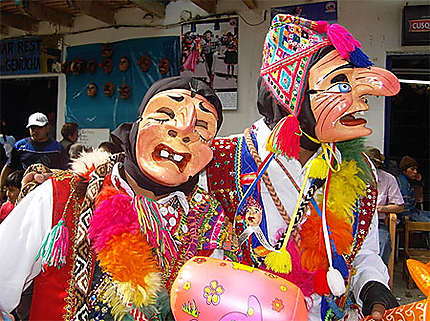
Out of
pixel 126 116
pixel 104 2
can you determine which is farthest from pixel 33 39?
pixel 126 116

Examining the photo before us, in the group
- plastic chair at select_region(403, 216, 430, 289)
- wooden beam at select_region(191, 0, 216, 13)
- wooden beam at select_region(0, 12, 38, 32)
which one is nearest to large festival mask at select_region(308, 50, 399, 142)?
plastic chair at select_region(403, 216, 430, 289)

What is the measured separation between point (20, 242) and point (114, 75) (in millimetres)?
4312

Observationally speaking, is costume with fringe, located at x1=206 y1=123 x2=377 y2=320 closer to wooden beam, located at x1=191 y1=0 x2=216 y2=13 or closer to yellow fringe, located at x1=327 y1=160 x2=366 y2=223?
yellow fringe, located at x1=327 y1=160 x2=366 y2=223

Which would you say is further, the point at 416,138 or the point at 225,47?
the point at 416,138

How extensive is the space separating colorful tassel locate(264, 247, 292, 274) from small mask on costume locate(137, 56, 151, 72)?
3.97m

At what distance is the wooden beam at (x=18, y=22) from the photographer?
5.45 m

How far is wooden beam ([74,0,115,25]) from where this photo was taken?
15.1ft

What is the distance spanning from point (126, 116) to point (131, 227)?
4.14m

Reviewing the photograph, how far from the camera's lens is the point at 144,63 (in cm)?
493

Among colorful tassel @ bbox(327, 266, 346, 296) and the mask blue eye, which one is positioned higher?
the mask blue eye

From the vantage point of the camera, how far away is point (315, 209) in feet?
4.42

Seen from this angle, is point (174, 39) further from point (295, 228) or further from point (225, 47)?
point (295, 228)

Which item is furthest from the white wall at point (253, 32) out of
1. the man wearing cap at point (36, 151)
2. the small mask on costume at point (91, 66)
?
the man wearing cap at point (36, 151)

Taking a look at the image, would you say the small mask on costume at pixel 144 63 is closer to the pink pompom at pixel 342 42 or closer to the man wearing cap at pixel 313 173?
the man wearing cap at pixel 313 173
